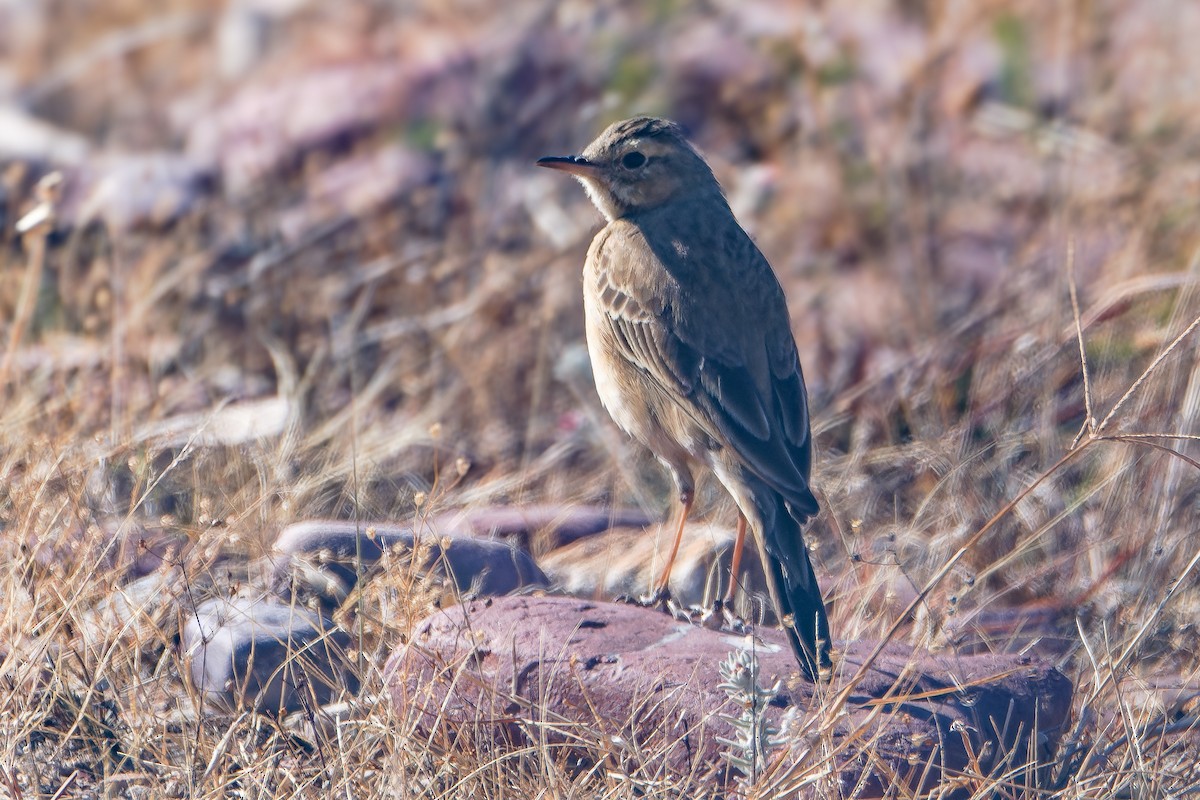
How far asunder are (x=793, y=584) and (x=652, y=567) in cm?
106

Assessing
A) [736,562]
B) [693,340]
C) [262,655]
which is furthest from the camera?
[693,340]

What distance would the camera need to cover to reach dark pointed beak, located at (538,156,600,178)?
553cm

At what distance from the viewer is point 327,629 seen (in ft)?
14.5

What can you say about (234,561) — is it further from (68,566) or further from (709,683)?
(709,683)

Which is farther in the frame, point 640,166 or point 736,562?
point 640,166

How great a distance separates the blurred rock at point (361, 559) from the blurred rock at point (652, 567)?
0.32 metres

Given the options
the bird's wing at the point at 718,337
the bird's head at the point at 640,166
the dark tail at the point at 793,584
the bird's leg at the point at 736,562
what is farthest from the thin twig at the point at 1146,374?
the bird's head at the point at 640,166

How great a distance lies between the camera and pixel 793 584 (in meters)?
4.37

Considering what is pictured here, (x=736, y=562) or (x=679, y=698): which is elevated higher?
(x=679, y=698)

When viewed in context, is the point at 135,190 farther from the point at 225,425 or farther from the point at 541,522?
the point at 541,522

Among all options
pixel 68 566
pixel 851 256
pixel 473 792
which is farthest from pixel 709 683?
pixel 851 256

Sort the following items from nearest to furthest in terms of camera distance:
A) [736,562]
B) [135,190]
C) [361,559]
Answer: [361,559] < [736,562] < [135,190]

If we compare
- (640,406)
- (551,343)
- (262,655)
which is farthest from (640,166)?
(262,655)

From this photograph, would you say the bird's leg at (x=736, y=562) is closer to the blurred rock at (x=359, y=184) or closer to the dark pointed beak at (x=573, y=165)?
the dark pointed beak at (x=573, y=165)
